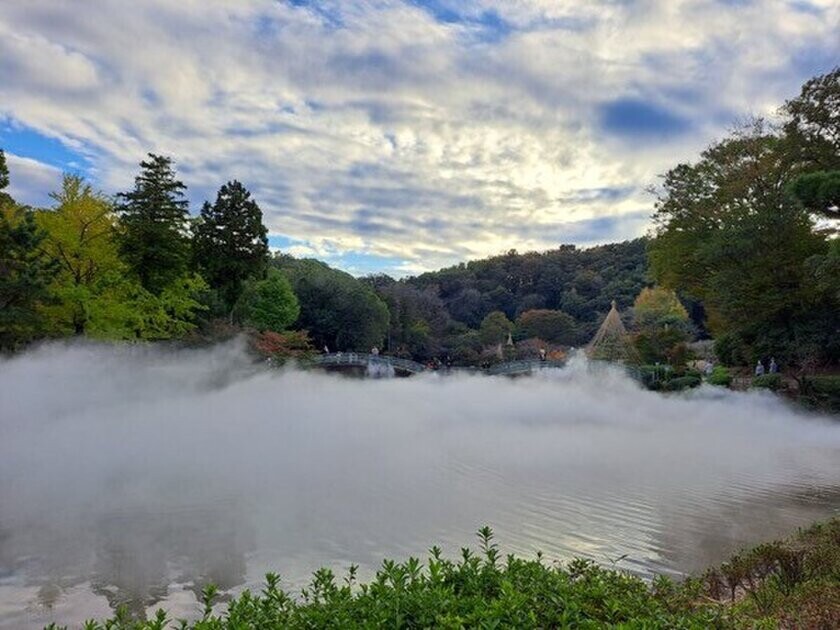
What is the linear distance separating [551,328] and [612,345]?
30103 mm

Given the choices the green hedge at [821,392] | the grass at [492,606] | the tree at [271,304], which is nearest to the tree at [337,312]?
the tree at [271,304]

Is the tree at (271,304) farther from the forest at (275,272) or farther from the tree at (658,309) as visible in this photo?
the tree at (658,309)

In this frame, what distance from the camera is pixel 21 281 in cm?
1778

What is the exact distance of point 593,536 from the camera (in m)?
9.43

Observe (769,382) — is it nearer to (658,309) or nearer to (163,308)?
(163,308)

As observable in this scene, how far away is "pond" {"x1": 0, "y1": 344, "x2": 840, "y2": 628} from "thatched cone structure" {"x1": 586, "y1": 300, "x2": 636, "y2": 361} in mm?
12665

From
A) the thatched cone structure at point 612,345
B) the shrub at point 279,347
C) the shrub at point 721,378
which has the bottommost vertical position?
the shrub at point 279,347

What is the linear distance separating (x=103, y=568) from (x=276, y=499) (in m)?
3.46

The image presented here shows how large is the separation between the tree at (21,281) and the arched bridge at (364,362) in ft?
71.8

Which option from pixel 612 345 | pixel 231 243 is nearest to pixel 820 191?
pixel 612 345

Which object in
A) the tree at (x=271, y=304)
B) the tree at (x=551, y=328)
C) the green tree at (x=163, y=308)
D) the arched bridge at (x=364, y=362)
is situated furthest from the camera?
the tree at (x=551, y=328)

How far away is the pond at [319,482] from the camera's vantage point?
8.12 m

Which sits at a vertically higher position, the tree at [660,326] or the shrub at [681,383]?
the tree at [660,326]

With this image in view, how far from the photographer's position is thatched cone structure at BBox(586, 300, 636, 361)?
38.0m
